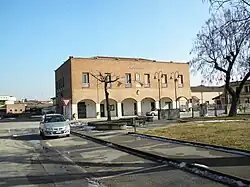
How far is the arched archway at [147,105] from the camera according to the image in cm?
6669

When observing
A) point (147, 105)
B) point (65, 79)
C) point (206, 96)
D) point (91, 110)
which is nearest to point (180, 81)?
point (147, 105)

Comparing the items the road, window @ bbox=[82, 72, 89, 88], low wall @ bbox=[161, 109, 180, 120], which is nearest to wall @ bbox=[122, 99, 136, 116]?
window @ bbox=[82, 72, 89, 88]

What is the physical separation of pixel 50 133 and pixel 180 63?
5083 cm

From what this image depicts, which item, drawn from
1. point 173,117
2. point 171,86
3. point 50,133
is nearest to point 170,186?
point 50,133

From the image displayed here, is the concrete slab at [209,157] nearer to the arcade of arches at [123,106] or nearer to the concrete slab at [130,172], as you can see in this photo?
the concrete slab at [130,172]

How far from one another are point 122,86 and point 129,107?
4799 millimetres

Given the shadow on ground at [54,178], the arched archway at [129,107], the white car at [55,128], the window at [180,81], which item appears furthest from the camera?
the window at [180,81]

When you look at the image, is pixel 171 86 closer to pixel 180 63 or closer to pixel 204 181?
pixel 180 63

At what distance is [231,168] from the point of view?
28.8 feet

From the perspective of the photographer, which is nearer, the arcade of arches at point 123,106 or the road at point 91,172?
the road at point 91,172

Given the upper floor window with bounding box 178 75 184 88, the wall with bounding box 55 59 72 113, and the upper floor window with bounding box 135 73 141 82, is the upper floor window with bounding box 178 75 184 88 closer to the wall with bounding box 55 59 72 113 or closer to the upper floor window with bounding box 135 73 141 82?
the upper floor window with bounding box 135 73 141 82

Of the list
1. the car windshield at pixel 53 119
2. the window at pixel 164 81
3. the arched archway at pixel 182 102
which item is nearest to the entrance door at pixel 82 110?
the window at pixel 164 81

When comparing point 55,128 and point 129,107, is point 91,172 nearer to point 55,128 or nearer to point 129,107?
point 55,128

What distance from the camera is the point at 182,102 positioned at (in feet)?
233
